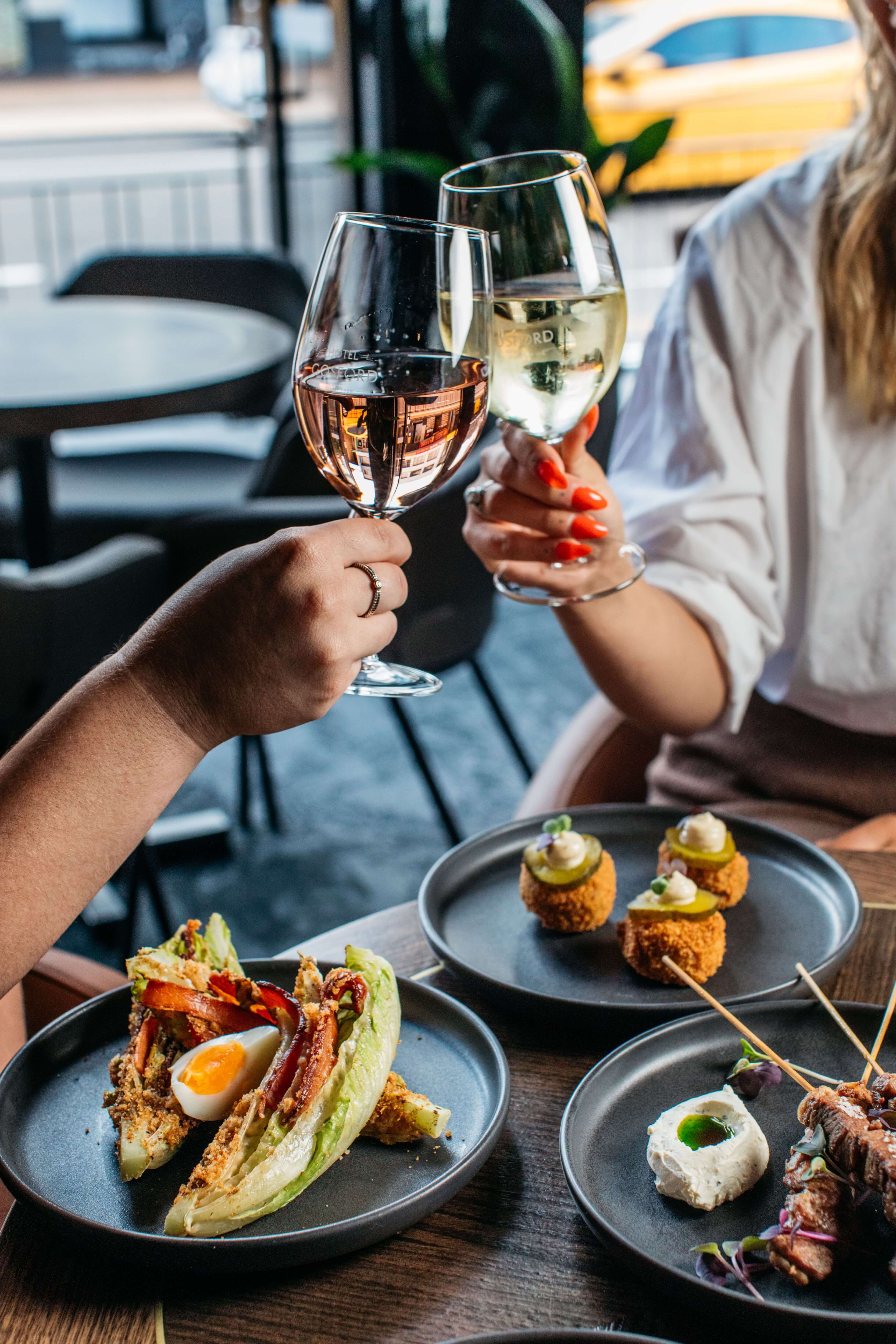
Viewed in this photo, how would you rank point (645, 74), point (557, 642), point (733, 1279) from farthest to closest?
point (645, 74), point (557, 642), point (733, 1279)

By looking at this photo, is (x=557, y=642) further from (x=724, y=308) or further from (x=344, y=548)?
(x=344, y=548)

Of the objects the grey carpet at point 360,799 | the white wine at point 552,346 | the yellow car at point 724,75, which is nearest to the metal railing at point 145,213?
the yellow car at point 724,75

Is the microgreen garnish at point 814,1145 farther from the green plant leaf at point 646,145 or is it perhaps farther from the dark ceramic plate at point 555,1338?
the green plant leaf at point 646,145

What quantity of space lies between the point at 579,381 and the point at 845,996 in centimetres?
52

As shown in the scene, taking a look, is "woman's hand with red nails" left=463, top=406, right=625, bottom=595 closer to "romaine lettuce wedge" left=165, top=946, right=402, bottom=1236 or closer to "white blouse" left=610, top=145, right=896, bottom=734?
"white blouse" left=610, top=145, right=896, bottom=734

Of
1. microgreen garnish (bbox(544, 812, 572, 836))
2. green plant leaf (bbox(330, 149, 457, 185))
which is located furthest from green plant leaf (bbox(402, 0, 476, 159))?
microgreen garnish (bbox(544, 812, 572, 836))

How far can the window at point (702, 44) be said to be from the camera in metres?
7.17

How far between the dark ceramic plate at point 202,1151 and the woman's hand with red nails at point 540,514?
0.41 metres

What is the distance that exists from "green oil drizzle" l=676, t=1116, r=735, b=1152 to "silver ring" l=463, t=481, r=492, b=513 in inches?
23.6

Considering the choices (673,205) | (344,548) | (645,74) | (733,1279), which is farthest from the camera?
(673,205)

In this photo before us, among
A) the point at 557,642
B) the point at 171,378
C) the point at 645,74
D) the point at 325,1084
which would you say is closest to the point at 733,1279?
the point at 325,1084

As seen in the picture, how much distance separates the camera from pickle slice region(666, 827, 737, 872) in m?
1.04

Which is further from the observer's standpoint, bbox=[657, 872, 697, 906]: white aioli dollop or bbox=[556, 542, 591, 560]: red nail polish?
bbox=[556, 542, 591, 560]: red nail polish

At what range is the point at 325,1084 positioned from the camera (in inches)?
29.0
